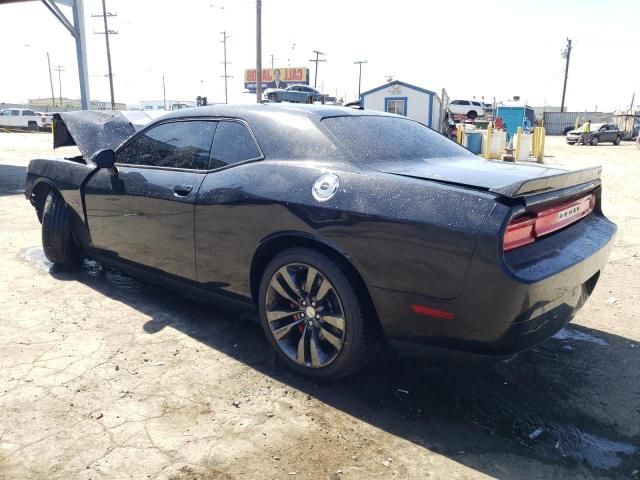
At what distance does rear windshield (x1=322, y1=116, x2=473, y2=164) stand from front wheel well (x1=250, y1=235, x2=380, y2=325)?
533 millimetres

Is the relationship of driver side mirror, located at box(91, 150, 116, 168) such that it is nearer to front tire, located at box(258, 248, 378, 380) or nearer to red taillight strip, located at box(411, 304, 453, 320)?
front tire, located at box(258, 248, 378, 380)

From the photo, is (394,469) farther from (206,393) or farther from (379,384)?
(206,393)

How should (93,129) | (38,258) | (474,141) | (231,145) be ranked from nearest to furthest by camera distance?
(231,145)
(93,129)
(38,258)
(474,141)

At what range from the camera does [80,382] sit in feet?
9.47

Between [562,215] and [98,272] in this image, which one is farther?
[98,272]

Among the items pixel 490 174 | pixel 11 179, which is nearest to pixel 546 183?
pixel 490 174

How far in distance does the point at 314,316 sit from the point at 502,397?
3.70ft

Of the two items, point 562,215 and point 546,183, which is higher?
point 546,183

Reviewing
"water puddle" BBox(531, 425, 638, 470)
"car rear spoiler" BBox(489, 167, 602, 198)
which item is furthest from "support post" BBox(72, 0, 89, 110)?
"water puddle" BBox(531, 425, 638, 470)

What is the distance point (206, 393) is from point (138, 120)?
4.01 meters

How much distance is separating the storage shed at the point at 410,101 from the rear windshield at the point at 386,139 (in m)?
22.7

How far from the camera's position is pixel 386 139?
3193mm

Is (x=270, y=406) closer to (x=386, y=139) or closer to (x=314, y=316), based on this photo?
(x=314, y=316)

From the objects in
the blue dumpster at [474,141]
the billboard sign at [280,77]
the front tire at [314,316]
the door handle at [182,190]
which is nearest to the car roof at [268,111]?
the door handle at [182,190]
